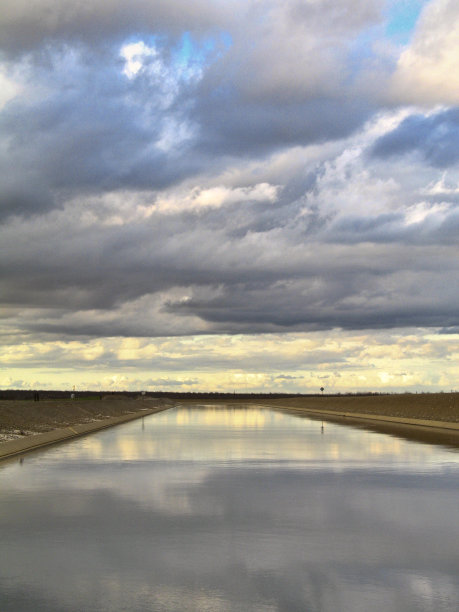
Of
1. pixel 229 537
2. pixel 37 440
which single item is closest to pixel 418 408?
pixel 37 440

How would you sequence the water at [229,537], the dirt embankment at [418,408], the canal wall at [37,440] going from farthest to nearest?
the dirt embankment at [418,408] < the canal wall at [37,440] < the water at [229,537]

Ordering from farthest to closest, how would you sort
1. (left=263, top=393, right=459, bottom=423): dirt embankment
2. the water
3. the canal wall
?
1. (left=263, top=393, right=459, bottom=423): dirt embankment
2. the canal wall
3. the water

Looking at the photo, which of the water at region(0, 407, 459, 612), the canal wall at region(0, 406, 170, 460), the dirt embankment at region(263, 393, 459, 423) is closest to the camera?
the water at region(0, 407, 459, 612)

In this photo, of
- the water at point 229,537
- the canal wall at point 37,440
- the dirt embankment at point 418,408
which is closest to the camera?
the water at point 229,537

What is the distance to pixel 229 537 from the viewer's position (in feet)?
40.7

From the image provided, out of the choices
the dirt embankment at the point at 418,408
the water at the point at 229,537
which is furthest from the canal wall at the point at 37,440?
the dirt embankment at the point at 418,408

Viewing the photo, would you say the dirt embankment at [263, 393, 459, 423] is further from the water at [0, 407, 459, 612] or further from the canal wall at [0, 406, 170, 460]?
the water at [0, 407, 459, 612]

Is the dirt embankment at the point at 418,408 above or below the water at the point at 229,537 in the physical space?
above

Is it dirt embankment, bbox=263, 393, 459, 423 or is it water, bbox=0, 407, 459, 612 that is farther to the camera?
dirt embankment, bbox=263, 393, 459, 423

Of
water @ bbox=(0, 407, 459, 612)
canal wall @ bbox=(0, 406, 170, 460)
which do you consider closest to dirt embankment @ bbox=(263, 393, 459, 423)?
canal wall @ bbox=(0, 406, 170, 460)

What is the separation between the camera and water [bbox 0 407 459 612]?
885 cm

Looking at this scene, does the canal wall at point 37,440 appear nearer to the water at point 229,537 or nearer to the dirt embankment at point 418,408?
the water at point 229,537

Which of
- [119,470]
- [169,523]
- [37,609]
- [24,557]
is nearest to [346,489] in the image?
[169,523]

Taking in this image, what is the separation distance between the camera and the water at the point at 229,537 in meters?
8.85
